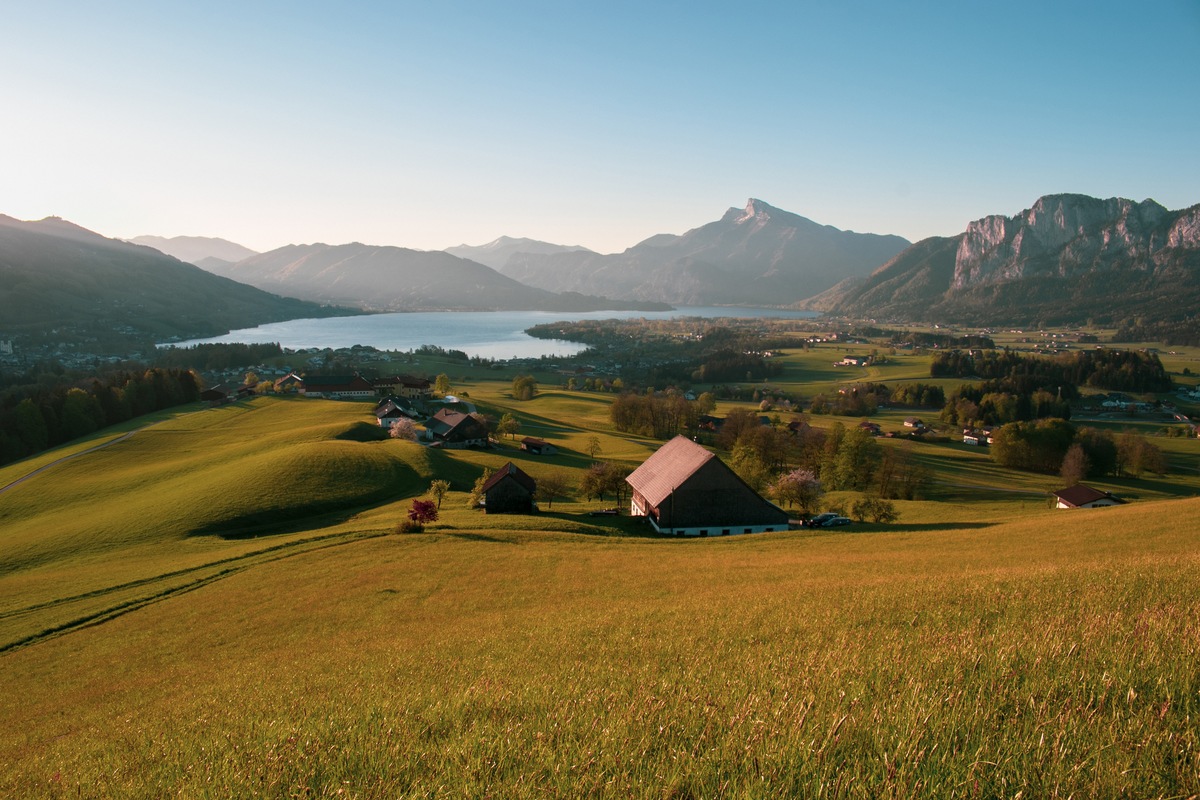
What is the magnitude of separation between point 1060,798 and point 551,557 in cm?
3110

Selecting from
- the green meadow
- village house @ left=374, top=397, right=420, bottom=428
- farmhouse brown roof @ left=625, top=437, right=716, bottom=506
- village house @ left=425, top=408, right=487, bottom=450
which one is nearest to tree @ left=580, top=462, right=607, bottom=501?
farmhouse brown roof @ left=625, top=437, right=716, bottom=506

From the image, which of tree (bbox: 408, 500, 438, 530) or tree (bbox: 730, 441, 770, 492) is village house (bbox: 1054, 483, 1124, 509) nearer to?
tree (bbox: 730, 441, 770, 492)

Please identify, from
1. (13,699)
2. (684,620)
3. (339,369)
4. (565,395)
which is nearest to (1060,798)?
(684,620)

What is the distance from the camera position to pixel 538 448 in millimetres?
78125

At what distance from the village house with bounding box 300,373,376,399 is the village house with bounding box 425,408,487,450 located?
4498 centimetres

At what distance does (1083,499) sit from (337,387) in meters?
119

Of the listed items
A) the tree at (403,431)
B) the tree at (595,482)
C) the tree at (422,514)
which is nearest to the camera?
the tree at (422,514)

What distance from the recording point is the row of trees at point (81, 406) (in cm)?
8438

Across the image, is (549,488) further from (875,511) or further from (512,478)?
(875,511)

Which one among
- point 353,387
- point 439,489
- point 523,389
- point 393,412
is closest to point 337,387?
point 353,387

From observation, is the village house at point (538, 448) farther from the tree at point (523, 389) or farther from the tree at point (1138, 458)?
the tree at point (1138, 458)

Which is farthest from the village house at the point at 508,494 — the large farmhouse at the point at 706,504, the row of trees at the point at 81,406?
Answer: the row of trees at the point at 81,406

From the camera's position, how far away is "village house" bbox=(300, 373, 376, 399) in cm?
12081

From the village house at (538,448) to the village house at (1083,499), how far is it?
54.3 m
